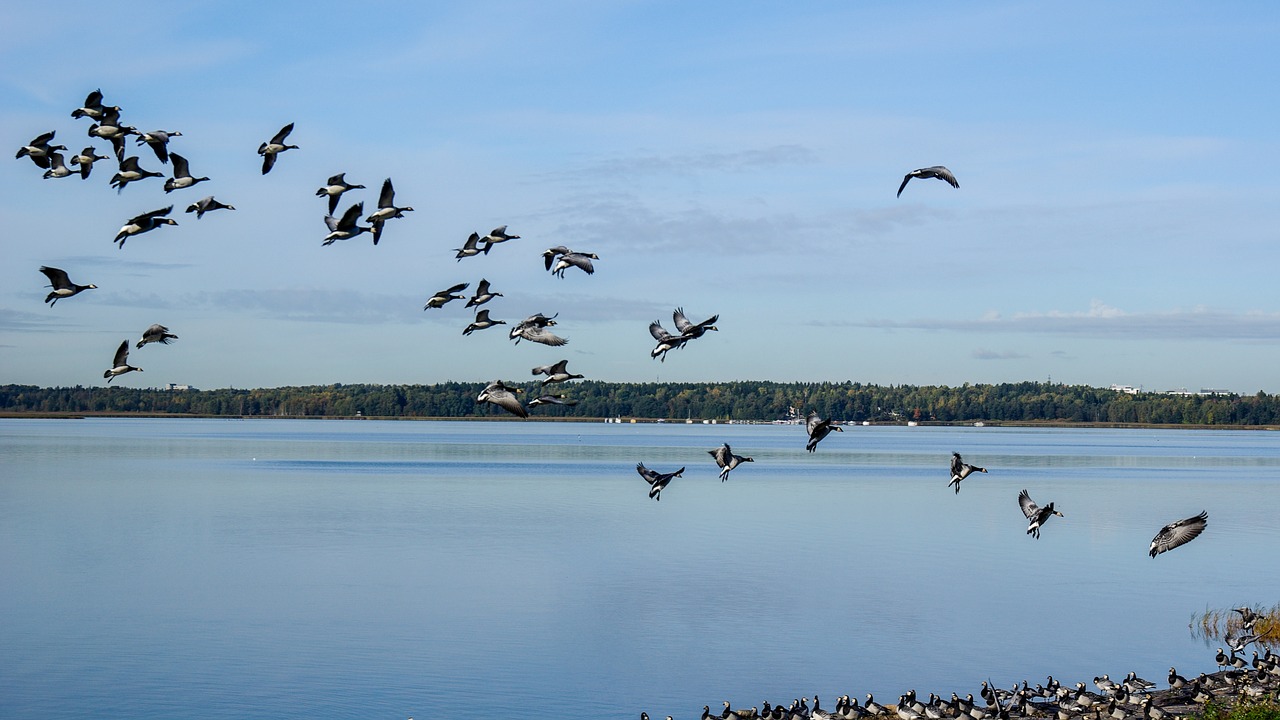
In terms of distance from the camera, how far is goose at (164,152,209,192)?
2214cm

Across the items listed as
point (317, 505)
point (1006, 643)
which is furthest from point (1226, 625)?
point (317, 505)

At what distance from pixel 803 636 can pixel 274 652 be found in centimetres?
1215

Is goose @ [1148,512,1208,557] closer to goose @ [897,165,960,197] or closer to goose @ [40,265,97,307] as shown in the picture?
goose @ [897,165,960,197]

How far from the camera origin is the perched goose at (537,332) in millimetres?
20406

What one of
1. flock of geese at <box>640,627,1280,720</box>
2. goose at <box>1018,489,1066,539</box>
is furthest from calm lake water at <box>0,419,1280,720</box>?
goose at <box>1018,489,1066,539</box>

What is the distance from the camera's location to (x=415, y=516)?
59125 mm

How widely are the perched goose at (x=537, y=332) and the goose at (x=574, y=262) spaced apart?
2.44 feet

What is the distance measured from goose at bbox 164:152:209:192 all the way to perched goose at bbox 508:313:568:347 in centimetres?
595

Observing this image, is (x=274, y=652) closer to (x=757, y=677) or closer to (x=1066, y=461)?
(x=757, y=677)

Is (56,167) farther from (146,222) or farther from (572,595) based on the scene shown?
(572,595)

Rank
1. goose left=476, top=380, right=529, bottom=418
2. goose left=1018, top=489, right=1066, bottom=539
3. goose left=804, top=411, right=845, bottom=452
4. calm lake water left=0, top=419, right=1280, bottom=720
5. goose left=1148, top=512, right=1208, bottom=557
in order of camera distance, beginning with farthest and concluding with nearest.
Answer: calm lake water left=0, top=419, right=1280, bottom=720
goose left=1018, top=489, right=1066, bottom=539
goose left=1148, top=512, right=1208, bottom=557
goose left=804, top=411, right=845, bottom=452
goose left=476, top=380, right=529, bottom=418

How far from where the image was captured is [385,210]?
20938 millimetres

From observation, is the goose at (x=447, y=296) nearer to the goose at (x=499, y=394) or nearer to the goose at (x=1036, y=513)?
the goose at (x=499, y=394)

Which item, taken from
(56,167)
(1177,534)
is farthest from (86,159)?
(1177,534)
